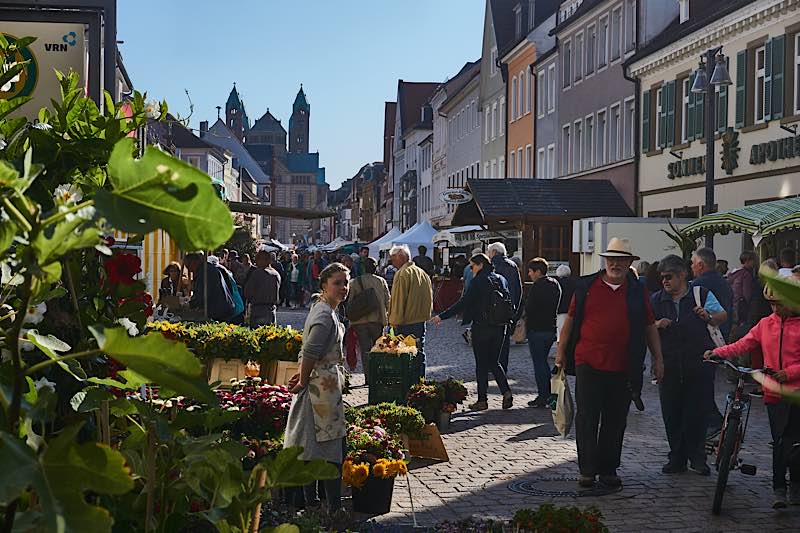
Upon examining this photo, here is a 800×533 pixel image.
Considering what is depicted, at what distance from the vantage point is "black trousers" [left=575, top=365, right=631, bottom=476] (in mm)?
9383

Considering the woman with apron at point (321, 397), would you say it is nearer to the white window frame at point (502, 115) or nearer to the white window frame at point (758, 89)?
the white window frame at point (758, 89)

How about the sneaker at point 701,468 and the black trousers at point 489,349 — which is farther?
the black trousers at point 489,349

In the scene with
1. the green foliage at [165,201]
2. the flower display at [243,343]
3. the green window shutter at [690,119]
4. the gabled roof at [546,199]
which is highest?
the green window shutter at [690,119]

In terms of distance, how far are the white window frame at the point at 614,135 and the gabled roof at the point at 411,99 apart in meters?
56.3

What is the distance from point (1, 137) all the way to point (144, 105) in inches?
38.7

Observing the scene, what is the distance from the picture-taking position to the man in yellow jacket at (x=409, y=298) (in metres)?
14.8

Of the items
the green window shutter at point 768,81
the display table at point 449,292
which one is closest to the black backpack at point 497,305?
the green window shutter at point 768,81

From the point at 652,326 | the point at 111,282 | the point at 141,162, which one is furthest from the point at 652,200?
the point at 141,162

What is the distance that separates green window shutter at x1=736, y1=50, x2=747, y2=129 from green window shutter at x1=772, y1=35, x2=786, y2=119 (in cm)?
151

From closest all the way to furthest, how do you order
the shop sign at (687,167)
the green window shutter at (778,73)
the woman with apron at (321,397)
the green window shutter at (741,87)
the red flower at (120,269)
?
the red flower at (120,269)
the woman with apron at (321,397)
the green window shutter at (778,73)
the green window shutter at (741,87)
the shop sign at (687,167)

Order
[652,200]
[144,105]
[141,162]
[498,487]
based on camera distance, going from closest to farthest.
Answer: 1. [141,162]
2. [144,105]
3. [498,487]
4. [652,200]

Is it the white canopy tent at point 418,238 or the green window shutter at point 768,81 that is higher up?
the green window shutter at point 768,81

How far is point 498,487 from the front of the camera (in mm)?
9430

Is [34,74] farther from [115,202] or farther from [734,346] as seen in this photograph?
[115,202]
